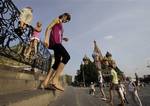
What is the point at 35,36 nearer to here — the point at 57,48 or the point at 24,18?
the point at 24,18

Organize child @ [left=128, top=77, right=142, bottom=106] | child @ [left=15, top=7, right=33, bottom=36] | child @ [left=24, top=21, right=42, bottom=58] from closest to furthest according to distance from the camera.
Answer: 1. child @ [left=15, top=7, right=33, bottom=36]
2. child @ [left=24, top=21, right=42, bottom=58]
3. child @ [left=128, top=77, right=142, bottom=106]

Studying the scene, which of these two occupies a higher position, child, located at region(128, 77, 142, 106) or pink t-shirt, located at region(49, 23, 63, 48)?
pink t-shirt, located at region(49, 23, 63, 48)

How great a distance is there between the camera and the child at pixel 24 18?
10.3 metres

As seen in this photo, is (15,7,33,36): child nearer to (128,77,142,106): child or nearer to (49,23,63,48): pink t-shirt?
(49,23,63,48): pink t-shirt

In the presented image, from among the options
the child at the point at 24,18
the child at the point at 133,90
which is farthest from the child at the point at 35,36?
the child at the point at 133,90

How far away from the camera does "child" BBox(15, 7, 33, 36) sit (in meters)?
10.3

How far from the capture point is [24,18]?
10.6 m

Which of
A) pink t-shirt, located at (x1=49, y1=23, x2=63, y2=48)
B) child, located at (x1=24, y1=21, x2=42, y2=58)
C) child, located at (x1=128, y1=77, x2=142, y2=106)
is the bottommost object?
child, located at (x1=128, y1=77, x2=142, y2=106)

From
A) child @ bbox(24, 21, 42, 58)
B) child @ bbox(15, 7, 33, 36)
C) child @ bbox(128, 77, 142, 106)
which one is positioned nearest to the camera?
child @ bbox(15, 7, 33, 36)

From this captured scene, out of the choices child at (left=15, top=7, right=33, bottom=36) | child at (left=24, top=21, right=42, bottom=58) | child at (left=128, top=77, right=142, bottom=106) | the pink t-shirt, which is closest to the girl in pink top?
the pink t-shirt

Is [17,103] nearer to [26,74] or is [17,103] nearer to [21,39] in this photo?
[26,74]

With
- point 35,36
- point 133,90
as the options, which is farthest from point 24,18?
point 133,90

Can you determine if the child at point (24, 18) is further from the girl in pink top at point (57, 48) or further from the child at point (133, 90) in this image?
the child at point (133, 90)

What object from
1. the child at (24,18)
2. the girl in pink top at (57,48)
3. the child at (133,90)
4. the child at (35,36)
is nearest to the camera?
the girl in pink top at (57,48)
